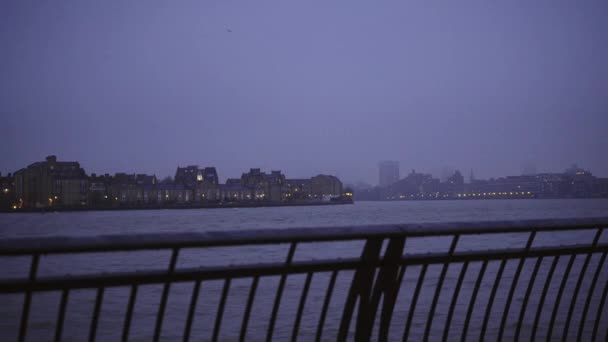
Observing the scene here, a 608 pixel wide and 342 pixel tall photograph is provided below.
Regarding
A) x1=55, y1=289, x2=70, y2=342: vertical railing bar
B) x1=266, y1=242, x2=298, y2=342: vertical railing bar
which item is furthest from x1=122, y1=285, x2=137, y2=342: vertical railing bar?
x1=266, y1=242, x2=298, y2=342: vertical railing bar

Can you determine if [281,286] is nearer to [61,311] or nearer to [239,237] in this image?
[239,237]

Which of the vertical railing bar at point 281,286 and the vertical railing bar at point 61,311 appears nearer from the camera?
the vertical railing bar at point 61,311

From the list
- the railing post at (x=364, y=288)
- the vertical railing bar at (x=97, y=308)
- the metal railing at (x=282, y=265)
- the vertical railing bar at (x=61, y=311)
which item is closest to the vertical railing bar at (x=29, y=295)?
the metal railing at (x=282, y=265)

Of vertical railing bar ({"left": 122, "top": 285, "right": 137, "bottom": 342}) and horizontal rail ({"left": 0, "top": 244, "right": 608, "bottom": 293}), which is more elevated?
horizontal rail ({"left": 0, "top": 244, "right": 608, "bottom": 293})

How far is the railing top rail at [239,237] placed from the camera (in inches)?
110

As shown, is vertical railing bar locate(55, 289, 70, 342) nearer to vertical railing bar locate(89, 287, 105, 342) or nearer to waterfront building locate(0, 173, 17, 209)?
vertical railing bar locate(89, 287, 105, 342)

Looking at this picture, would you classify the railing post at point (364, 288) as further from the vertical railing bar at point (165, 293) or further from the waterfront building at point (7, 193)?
the waterfront building at point (7, 193)

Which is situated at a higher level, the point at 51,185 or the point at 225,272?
the point at 51,185

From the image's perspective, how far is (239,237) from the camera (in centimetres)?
321

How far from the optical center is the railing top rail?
9.14 feet

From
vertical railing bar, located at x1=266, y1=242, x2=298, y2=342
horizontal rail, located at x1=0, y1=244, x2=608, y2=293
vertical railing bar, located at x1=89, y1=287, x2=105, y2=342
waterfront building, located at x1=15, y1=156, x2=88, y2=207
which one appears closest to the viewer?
horizontal rail, located at x1=0, y1=244, x2=608, y2=293

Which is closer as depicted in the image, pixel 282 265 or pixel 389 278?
pixel 282 265

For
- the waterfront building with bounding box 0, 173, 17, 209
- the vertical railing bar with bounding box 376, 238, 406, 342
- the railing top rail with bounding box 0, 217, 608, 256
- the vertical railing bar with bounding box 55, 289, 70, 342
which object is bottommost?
the vertical railing bar with bounding box 55, 289, 70, 342

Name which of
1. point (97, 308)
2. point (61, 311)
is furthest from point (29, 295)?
point (97, 308)
